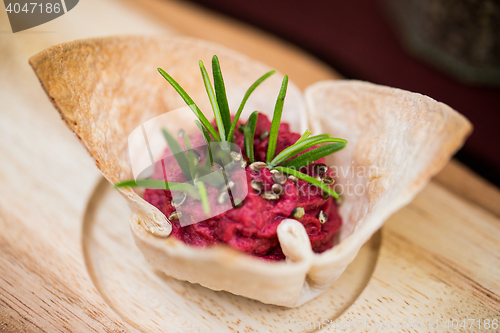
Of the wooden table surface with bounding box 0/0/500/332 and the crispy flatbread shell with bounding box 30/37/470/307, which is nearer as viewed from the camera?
the crispy flatbread shell with bounding box 30/37/470/307

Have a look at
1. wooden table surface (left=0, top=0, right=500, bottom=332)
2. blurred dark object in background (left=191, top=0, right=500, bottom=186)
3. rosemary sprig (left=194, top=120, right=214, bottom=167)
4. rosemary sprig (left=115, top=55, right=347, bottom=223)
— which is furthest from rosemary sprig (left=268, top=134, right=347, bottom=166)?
blurred dark object in background (left=191, top=0, right=500, bottom=186)

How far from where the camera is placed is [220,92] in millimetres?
1077

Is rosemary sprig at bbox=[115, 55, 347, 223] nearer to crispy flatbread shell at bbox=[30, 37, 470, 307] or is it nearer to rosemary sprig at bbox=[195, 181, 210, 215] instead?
rosemary sprig at bbox=[195, 181, 210, 215]

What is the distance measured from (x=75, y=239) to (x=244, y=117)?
0.78 meters

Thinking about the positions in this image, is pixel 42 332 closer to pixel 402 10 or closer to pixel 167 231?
pixel 167 231

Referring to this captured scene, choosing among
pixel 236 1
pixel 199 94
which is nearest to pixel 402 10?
pixel 236 1

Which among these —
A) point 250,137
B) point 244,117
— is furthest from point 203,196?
point 244,117

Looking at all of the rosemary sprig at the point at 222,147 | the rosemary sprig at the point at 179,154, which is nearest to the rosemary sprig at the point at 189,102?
the rosemary sprig at the point at 222,147

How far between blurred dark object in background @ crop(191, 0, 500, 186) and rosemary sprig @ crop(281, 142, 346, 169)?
139 cm

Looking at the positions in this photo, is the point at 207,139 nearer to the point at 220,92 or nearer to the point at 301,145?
the point at 220,92

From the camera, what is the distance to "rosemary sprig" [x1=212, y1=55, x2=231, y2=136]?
106 centimetres

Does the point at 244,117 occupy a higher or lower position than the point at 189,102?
lower

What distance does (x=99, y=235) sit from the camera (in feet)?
4.24

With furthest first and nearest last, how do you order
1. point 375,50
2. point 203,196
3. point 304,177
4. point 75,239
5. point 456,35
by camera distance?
point 375,50
point 456,35
point 75,239
point 304,177
point 203,196
